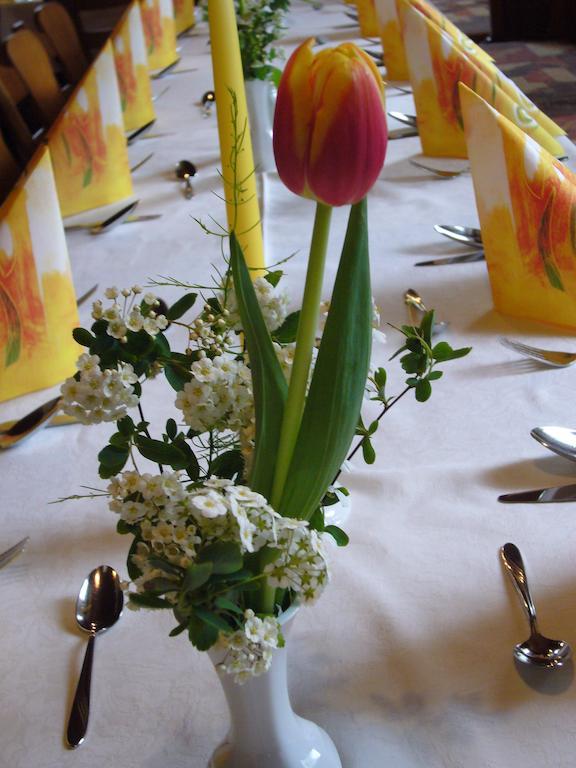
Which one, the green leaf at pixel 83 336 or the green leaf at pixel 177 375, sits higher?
the green leaf at pixel 83 336

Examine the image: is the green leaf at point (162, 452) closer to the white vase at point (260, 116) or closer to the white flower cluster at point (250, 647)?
the white flower cluster at point (250, 647)

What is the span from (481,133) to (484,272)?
234mm

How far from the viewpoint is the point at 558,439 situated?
2.76 ft

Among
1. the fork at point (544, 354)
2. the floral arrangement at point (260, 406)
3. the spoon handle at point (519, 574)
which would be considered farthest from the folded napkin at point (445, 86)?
the floral arrangement at point (260, 406)

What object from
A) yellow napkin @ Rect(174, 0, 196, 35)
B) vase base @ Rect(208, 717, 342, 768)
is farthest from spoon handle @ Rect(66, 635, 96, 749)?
yellow napkin @ Rect(174, 0, 196, 35)

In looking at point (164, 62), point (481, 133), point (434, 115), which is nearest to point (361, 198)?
point (481, 133)

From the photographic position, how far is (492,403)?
944 mm

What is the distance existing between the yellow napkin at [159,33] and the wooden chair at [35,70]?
1.11 feet

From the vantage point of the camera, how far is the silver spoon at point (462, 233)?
4.32 ft

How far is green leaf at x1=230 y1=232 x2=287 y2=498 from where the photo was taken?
0.46m

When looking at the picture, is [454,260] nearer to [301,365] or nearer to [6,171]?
[301,365]

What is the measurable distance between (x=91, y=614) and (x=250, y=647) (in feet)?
1.08

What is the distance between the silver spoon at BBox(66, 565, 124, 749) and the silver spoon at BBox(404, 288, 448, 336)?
547 mm

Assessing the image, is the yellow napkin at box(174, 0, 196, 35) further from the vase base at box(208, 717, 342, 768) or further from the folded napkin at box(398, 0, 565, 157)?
the vase base at box(208, 717, 342, 768)
